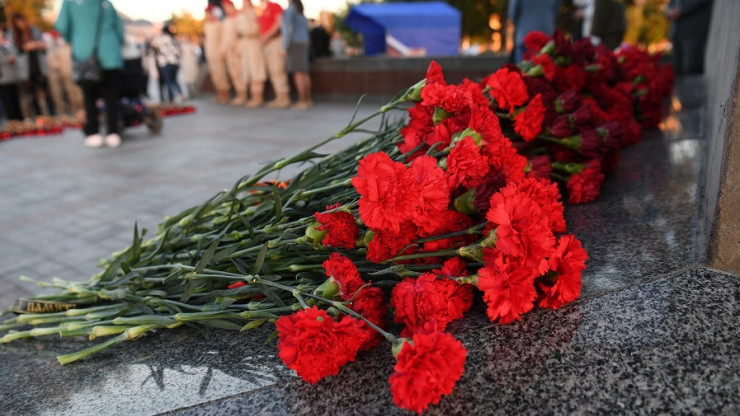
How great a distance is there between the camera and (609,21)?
6.91m

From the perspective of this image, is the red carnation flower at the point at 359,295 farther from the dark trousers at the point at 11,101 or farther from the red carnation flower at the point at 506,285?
the dark trousers at the point at 11,101

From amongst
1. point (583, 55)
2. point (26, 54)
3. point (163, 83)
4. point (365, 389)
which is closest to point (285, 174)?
point (583, 55)

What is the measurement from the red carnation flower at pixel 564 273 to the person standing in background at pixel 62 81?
1581cm

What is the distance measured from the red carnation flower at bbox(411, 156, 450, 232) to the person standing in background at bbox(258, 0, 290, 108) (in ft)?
33.1

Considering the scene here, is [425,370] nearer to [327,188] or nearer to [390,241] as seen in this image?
[390,241]

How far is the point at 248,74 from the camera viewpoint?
12.0 metres

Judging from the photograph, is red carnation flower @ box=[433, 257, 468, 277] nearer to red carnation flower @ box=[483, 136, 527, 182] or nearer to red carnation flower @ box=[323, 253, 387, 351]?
red carnation flower @ box=[323, 253, 387, 351]

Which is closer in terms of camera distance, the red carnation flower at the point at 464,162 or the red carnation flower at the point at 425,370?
the red carnation flower at the point at 425,370

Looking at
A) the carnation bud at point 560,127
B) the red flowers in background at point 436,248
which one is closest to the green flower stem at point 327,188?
the red flowers in background at point 436,248

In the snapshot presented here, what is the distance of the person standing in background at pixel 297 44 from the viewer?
394 inches

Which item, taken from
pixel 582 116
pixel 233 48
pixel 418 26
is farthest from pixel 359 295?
pixel 418 26

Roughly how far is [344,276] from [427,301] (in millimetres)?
207

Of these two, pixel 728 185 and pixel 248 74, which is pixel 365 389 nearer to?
pixel 728 185

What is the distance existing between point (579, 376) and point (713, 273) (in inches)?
22.2
